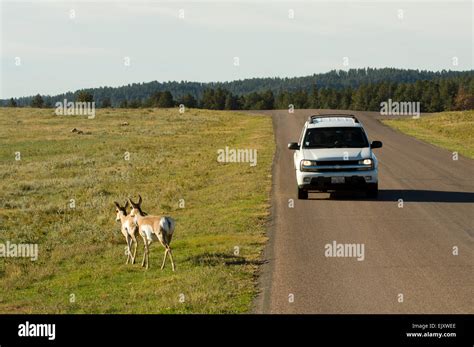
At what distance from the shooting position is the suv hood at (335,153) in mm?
21078

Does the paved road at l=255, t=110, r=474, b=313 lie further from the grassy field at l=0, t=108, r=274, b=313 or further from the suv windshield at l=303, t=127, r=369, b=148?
the suv windshield at l=303, t=127, r=369, b=148

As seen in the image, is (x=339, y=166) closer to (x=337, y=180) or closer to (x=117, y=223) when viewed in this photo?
(x=337, y=180)

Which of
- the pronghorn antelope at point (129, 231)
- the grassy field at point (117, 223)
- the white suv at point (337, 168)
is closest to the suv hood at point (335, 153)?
the white suv at point (337, 168)

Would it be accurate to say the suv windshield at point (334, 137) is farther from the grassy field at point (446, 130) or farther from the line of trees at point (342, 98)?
the line of trees at point (342, 98)

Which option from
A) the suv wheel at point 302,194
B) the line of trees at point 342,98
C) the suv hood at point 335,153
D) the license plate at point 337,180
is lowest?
the suv wheel at point 302,194

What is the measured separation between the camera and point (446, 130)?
56.2 m

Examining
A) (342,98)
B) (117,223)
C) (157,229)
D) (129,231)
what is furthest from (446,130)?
(342,98)

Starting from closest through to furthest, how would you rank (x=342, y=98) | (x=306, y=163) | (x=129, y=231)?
(x=129, y=231) → (x=306, y=163) → (x=342, y=98)

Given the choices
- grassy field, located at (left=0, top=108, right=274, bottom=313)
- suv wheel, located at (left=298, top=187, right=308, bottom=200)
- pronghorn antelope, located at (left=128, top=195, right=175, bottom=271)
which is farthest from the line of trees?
pronghorn antelope, located at (left=128, top=195, right=175, bottom=271)

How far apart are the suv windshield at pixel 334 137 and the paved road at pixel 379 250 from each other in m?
1.59

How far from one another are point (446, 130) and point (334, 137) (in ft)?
119

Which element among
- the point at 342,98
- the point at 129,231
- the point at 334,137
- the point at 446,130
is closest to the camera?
the point at 129,231
